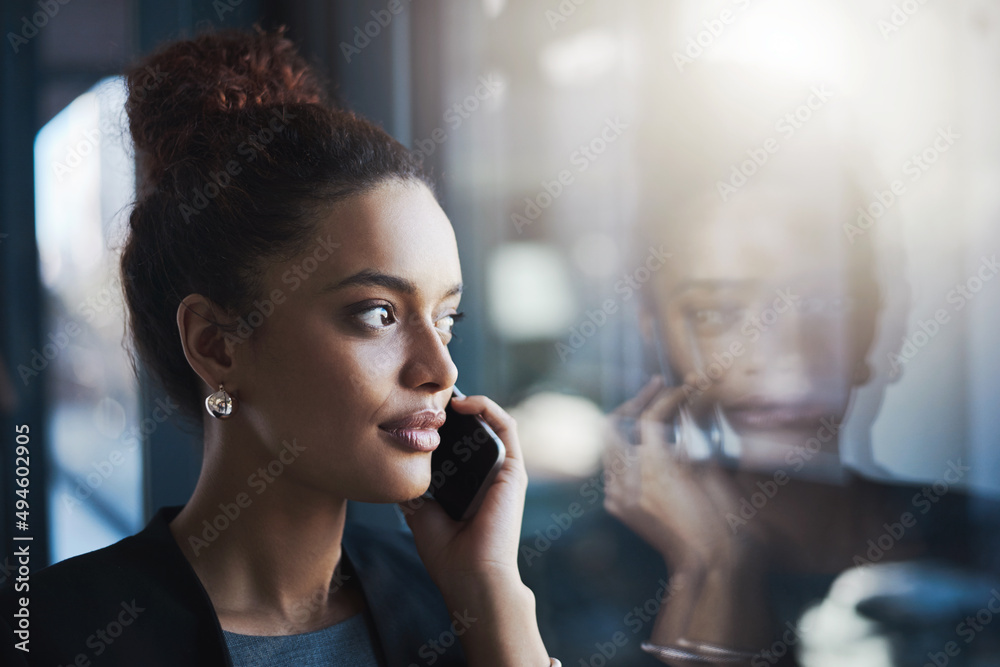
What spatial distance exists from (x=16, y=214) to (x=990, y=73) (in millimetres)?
1605

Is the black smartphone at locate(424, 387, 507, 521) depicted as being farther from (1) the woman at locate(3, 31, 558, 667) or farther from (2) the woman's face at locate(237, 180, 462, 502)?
(2) the woman's face at locate(237, 180, 462, 502)

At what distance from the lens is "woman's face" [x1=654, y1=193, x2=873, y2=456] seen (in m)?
0.96

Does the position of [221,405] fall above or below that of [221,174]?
below

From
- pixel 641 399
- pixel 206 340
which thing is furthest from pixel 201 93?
pixel 641 399

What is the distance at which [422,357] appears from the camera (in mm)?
1012

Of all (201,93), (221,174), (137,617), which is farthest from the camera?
(201,93)

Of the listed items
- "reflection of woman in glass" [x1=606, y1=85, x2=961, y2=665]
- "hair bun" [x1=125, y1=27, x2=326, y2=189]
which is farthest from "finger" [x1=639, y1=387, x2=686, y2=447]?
"hair bun" [x1=125, y1=27, x2=326, y2=189]

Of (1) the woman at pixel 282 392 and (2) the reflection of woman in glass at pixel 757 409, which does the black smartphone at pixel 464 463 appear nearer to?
(1) the woman at pixel 282 392

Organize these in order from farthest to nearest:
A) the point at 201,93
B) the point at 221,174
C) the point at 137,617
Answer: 1. the point at 201,93
2. the point at 221,174
3. the point at 137,617

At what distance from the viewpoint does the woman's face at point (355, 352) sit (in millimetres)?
980

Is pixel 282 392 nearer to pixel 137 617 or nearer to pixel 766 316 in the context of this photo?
pixel 137 617

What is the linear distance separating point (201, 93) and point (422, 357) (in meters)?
0.61

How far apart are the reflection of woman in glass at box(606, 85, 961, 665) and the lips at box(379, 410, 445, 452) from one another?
1.14 feet

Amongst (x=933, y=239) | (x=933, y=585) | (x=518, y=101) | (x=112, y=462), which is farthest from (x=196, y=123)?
(x=933, y=585)
